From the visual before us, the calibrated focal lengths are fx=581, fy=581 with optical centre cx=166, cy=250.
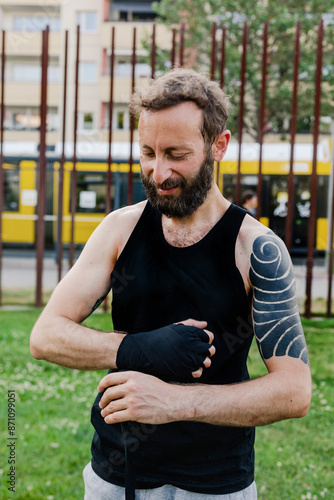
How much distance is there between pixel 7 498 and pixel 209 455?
2.06m

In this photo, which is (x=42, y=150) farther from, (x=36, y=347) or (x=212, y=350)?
(x=212, y=350)

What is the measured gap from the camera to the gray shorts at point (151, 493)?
5.08 ft

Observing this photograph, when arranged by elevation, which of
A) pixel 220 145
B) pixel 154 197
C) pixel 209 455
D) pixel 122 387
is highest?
pixel 220 145

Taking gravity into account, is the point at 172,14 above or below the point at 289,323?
above

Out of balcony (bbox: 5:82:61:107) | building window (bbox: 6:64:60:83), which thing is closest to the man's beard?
balcony (bbox: 5:82:61:107)

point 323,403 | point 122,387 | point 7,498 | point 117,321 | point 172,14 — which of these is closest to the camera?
point 122,387

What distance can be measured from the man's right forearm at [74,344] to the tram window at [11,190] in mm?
15658

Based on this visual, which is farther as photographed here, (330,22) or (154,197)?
(330,22)

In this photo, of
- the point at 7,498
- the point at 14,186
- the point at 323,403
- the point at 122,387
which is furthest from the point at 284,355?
the point at 14,186

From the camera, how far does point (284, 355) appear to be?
60.6 inches

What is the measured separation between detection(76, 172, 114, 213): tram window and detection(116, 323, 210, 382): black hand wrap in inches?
586

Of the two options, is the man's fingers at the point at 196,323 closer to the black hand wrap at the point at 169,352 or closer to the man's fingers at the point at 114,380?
the black hand wrap at the point at 169,352

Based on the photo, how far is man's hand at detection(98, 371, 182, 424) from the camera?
142 centimetres

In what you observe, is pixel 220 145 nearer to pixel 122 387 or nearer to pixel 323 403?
pixel 122 387
